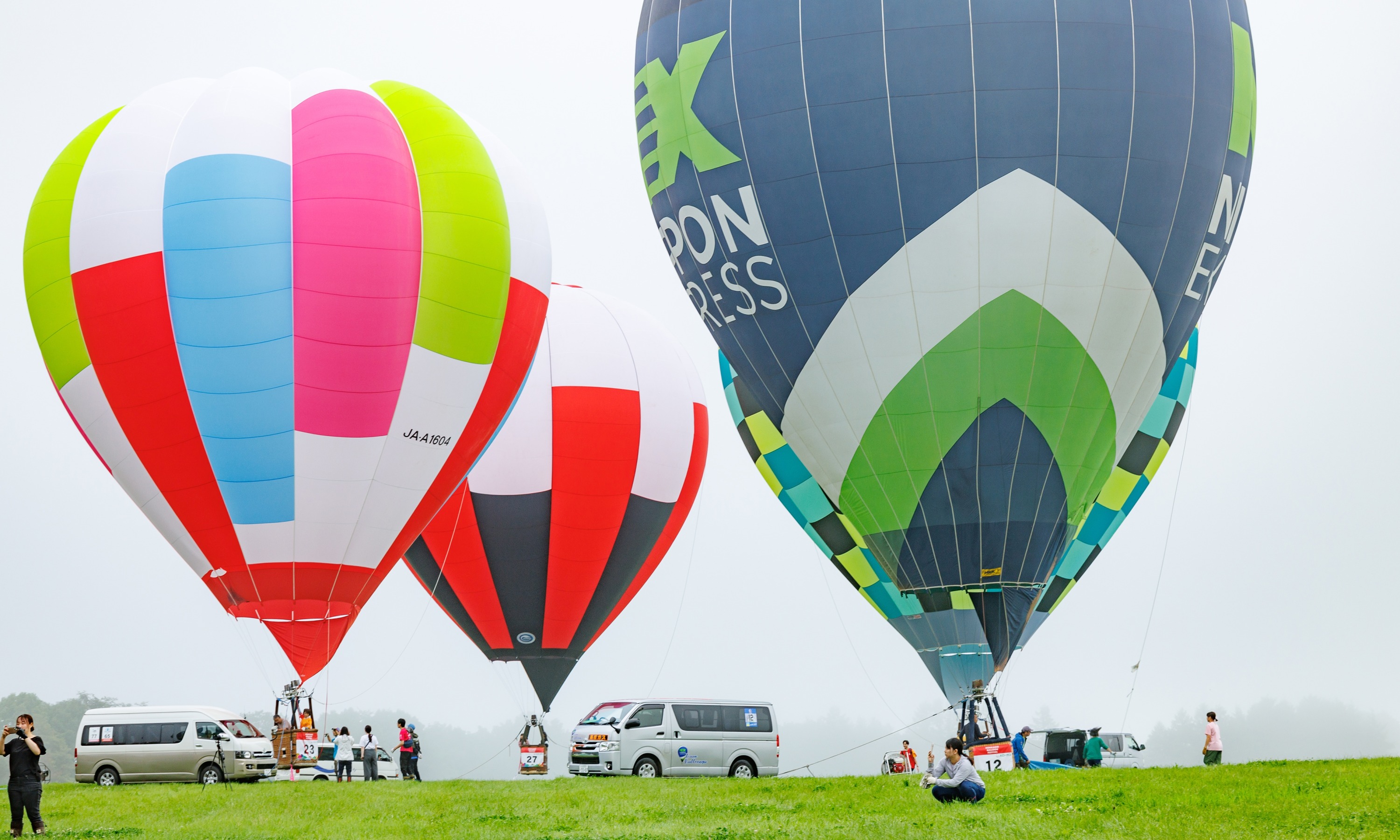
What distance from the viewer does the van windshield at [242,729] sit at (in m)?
20.4

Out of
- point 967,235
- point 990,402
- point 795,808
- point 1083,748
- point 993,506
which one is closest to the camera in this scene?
point 795,808

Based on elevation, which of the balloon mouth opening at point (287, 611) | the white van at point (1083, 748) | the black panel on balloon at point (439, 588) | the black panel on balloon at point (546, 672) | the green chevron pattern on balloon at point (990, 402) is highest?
the green chevron pattern on balloon at point (990, 402)

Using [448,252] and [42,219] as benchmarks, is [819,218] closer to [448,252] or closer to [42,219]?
[448,252]

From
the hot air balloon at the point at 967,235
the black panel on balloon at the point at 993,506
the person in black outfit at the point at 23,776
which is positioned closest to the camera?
the person in black outfit at the point at 23,776

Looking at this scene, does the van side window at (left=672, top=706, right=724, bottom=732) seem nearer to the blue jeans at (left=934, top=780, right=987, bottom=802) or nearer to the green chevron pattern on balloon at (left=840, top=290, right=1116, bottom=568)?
the green chevron pattern on balloon at (left=840, top=290, right=1116, bottom=568)

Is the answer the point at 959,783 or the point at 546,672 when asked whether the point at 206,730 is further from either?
the point at 959,783

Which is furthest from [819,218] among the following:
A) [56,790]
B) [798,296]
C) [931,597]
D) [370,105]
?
[56,790]

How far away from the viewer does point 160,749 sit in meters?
19.9

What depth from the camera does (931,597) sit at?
1859 centimetres

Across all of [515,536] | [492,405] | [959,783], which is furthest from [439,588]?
[959,783]

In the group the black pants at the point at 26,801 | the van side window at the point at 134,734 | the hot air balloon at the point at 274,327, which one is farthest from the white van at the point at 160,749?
the black pants at the point at 26,801

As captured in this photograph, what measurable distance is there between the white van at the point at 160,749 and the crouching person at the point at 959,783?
1097 centimetres

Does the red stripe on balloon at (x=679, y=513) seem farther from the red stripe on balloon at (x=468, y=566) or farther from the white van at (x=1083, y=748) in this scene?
the white van at (x=1083, y=748)

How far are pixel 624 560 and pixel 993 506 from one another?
1043cm
